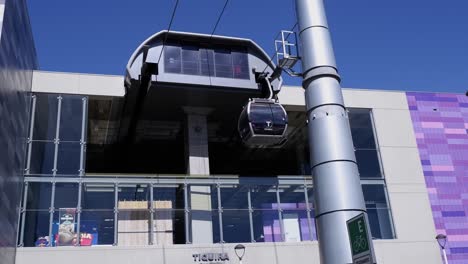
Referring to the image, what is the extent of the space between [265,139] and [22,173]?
9.93 meters

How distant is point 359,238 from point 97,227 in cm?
1615

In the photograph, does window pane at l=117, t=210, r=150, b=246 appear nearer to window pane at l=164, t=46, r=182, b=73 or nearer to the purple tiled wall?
window pane at l=164, t=46, r=182, b=73

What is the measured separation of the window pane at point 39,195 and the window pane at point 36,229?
273 mm

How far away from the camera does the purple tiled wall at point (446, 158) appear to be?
2780 cm

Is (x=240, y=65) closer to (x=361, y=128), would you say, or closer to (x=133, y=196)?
(x=361, y=128)

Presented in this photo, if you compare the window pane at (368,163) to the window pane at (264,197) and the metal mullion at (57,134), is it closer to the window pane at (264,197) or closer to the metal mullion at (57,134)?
the window pane at (264,197)

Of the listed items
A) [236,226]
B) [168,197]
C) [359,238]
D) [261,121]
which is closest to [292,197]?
[236,226]

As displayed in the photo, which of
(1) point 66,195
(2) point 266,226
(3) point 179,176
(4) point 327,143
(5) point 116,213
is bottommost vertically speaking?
(4) point 327,143

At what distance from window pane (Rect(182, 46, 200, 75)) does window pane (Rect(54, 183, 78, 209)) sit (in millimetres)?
6969

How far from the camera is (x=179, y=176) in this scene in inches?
897

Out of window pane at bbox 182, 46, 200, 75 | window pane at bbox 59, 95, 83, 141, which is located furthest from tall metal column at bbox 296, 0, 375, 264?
window pane at bbox 59, 95, 83, 141

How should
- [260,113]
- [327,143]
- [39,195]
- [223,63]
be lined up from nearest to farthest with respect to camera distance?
[327,143] → [260,113] → [39,195] → [223,63]

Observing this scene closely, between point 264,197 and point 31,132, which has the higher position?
point 31,132

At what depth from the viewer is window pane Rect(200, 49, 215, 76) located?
23.9 meters
